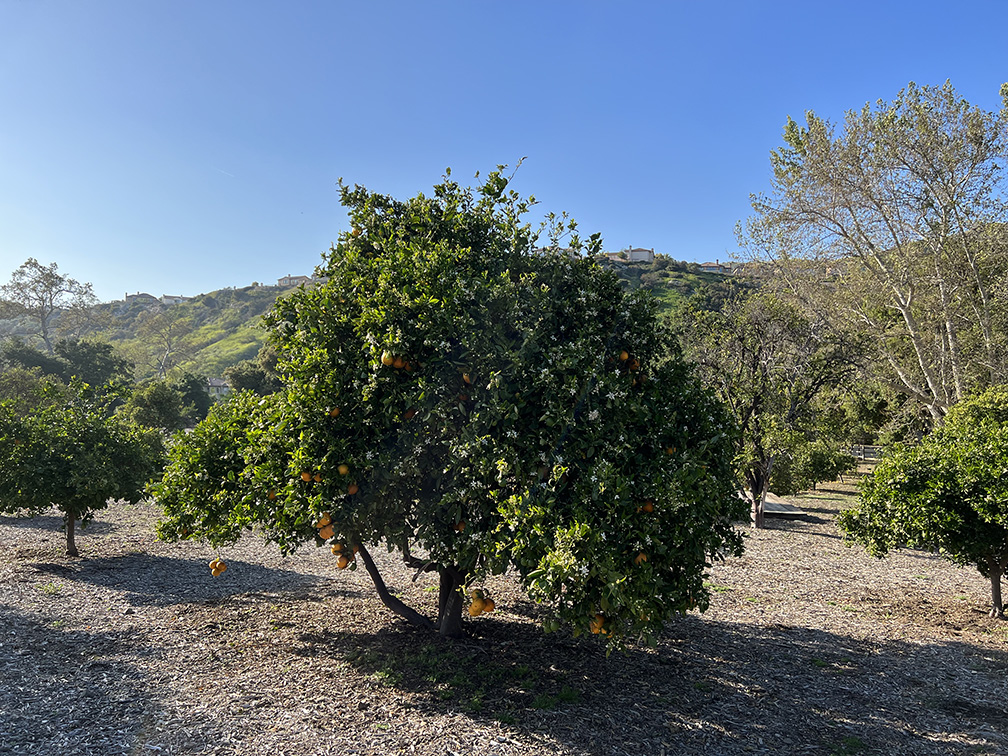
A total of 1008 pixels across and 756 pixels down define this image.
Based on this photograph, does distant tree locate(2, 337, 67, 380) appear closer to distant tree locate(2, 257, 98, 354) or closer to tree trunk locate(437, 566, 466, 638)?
distant tree locate(2, 257, 98, 354)

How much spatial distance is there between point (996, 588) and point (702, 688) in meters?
5.17

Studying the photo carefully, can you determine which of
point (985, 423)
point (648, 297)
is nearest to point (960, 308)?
point (985, 423)

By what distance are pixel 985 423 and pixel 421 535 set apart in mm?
8067

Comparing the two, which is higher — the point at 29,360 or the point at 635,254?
the point at 635,254

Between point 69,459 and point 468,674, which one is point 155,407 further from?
point 468,674

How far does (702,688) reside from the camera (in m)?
5.53

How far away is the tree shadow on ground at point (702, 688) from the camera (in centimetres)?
465

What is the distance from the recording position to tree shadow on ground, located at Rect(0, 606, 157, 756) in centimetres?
438

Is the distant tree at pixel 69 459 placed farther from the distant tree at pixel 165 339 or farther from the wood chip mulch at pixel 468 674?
the distant tree at pixel 165 339

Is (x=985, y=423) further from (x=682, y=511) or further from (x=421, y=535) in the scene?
(x=421, y=535)

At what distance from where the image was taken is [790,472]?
56.0 feet

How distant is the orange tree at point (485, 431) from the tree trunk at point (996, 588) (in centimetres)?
441

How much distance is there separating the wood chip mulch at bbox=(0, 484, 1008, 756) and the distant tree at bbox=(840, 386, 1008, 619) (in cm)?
110

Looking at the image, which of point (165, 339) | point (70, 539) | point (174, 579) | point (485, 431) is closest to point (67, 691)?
point (174, 579)
